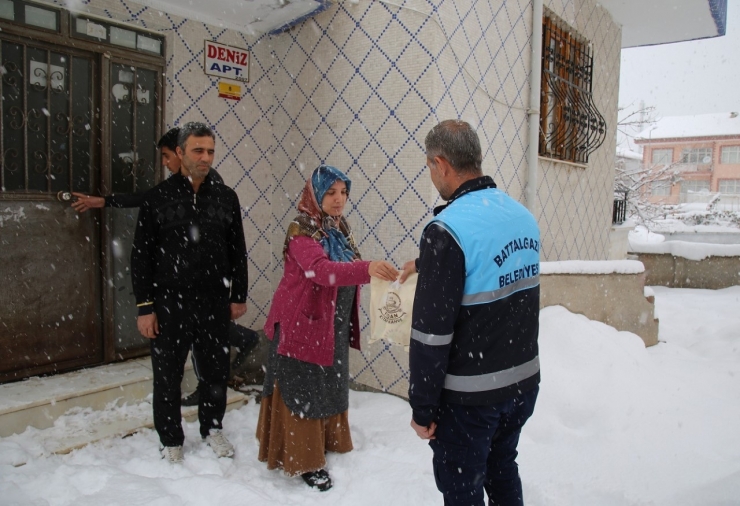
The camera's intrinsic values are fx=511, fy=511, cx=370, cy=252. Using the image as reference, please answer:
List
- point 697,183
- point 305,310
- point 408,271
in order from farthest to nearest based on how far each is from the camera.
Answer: point 697,183 < point 305,310 < point 408,271

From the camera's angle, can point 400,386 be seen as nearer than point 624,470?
No

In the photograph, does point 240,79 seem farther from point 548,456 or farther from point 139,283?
point 548,456

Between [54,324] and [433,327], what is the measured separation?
313 centimetres

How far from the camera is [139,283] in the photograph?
2977 millimetres

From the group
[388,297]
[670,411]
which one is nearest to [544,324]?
[670,411]

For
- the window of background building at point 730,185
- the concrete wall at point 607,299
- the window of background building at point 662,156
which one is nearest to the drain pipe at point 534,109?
the concrete wall at point 607,299

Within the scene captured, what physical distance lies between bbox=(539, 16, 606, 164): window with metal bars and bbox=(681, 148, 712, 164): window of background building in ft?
133

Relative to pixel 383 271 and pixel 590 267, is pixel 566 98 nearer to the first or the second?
pixel 590 267

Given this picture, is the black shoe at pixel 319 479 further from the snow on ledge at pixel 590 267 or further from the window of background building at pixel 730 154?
the window of background building at pixel 730 154

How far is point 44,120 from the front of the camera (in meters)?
3.58

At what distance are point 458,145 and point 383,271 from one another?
769 millimetres

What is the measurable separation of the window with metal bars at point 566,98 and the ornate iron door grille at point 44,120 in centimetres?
430

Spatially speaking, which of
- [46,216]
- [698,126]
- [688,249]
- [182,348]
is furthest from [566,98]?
[698,126]

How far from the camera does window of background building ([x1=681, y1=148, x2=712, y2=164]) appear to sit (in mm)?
40106
